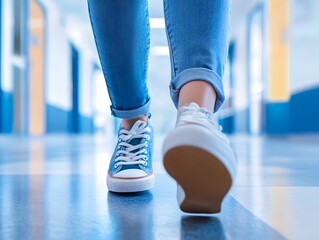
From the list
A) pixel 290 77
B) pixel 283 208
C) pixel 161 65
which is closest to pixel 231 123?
pixel 161 65

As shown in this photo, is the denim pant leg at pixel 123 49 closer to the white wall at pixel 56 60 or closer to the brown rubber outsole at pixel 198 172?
the brown rubber outsole at pixel 198 172

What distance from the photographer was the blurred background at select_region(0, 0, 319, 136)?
402 cm

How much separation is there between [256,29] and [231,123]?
2.97 m

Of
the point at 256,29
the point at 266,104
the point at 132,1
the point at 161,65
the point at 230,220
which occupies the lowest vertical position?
the point at 230,220

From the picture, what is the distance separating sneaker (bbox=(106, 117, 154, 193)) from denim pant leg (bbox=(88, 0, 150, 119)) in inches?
1.5

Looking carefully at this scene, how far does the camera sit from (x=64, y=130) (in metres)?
7.98

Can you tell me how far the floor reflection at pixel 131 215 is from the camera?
422 millimetres

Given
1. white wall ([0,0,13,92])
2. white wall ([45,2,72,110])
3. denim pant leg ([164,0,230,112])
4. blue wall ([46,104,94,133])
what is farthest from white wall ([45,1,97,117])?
denim pant leg ([164,0,230,112])

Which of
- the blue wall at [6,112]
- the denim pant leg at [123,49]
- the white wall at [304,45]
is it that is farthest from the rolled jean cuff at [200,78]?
the blue wall at [6,112]

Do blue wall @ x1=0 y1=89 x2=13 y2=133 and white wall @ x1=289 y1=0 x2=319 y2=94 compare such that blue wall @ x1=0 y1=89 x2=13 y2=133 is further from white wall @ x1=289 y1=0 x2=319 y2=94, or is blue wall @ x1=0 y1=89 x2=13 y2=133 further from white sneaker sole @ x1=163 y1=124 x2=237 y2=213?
white sneaker sole @ x1=163 y1=124 x2=237 y2=213

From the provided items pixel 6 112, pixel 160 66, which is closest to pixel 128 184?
pixel 6 112

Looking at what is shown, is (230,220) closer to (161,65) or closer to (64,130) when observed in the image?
(64,130)

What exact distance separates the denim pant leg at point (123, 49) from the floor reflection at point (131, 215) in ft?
0.47

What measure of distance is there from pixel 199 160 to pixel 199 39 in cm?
18
